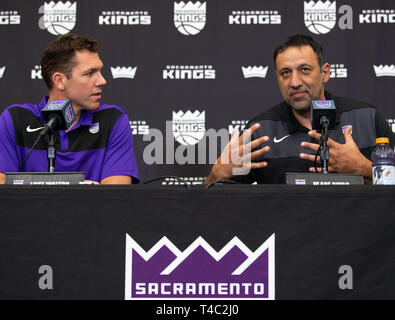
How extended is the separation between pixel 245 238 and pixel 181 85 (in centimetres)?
194

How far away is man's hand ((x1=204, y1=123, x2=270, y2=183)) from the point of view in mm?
1695

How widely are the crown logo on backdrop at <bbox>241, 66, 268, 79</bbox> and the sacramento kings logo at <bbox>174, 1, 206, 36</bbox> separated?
37cm

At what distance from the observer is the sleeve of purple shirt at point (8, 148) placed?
1.96 m

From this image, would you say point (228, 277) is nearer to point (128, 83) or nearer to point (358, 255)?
point (358, 255)

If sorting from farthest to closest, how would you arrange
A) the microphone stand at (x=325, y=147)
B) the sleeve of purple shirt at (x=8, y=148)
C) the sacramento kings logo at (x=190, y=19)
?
1. the sacramento kings logo at (x=190, y=19)
2. the sleeve of purple shirt at (x=8, y=148)
3. the microphone stand at (x=325, y=147)

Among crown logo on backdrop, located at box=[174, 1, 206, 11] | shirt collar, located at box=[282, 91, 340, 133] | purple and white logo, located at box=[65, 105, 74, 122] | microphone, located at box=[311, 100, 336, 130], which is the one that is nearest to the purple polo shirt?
purple and white logo, located at box=[65, 105, 74, 122]

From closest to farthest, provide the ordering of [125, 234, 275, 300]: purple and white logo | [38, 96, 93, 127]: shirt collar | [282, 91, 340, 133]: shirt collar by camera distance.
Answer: [125, 234, 275, 300]: purple and white logo, [38, 96, 93, 127]: shirt collar, [282, 91, 340, 133]: shirt collar

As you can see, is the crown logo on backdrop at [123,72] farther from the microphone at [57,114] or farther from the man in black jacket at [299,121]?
the microphone at [57,114]

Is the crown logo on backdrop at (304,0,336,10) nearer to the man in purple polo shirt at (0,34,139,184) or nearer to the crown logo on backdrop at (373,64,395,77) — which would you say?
the crown logo on backdrop at (373,64,395,77)

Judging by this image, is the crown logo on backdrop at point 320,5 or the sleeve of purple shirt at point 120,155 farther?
the crown logo on backdrop at point 320,5

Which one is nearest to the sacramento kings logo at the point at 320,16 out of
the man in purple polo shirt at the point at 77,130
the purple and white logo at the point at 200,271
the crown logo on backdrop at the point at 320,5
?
the crown logo on backdrop at the point at 320,5

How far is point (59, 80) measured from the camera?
7.22 ft

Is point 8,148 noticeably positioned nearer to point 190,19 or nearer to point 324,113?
point 324,113

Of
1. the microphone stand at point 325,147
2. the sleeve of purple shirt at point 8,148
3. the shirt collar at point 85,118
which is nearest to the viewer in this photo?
the microphone stand at point 325,147
